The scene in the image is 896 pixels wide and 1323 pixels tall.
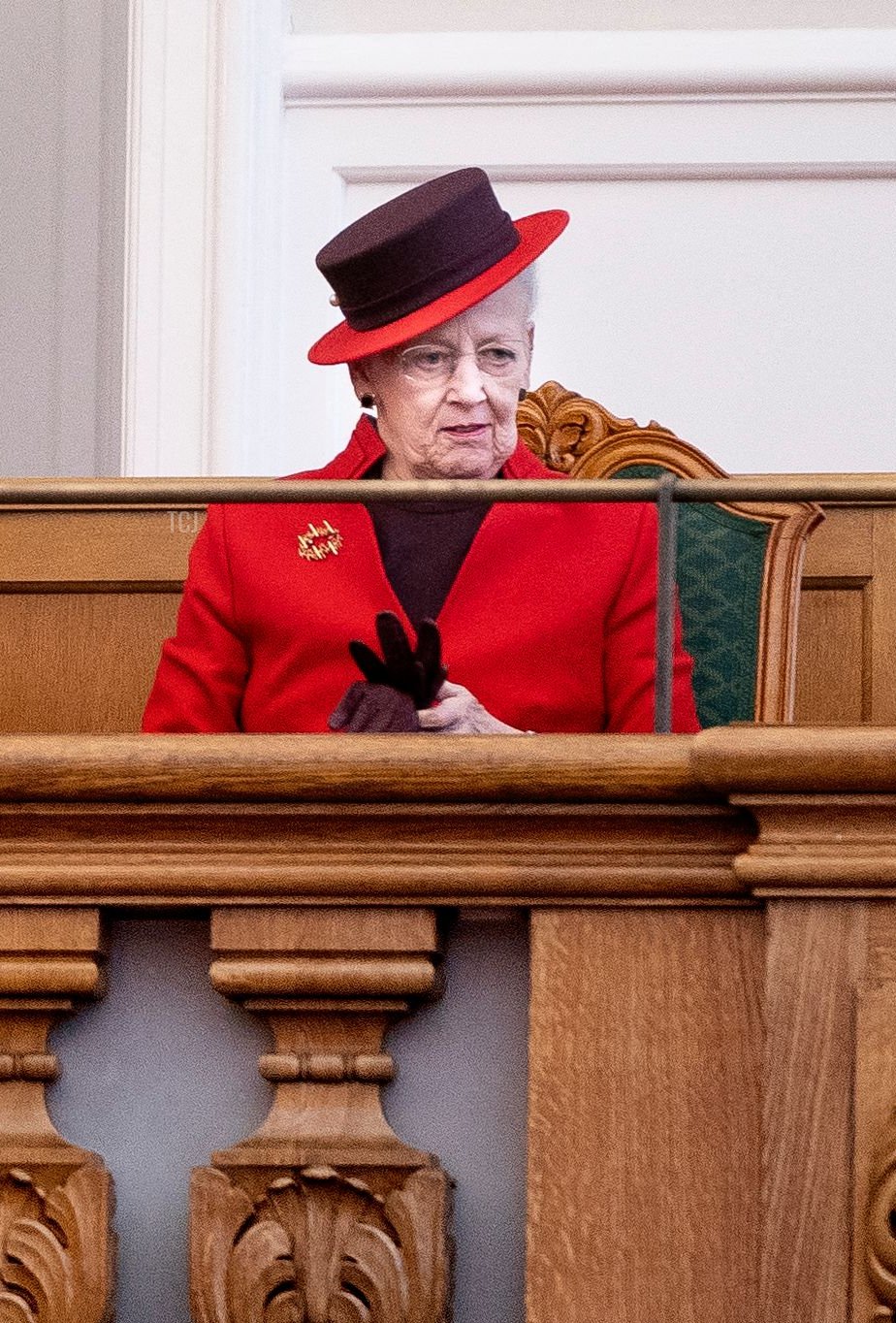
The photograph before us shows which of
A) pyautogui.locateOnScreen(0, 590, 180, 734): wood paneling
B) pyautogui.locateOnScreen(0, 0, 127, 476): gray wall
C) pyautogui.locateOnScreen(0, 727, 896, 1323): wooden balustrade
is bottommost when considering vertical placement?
pyautogui.locateOnScreen(0, 727, 896, 1323): wooden balustrade

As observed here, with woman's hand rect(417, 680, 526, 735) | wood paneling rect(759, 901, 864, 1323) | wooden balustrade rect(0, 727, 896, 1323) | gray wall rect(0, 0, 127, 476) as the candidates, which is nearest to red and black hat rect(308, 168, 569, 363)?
woman's hand rect(417, 680, 526, 735)

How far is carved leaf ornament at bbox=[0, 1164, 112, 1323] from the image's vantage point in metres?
1.30

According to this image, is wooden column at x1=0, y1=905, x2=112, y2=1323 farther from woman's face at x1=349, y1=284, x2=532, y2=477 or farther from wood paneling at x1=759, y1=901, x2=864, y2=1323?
woman's face at x1=349, y1=284, x2=532, y2=477

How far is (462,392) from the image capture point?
2.05 meters

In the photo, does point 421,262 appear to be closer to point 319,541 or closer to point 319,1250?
point 319,541

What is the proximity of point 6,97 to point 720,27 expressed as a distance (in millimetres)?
1268

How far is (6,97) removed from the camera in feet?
12.0

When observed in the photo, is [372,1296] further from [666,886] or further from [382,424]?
[382,424]

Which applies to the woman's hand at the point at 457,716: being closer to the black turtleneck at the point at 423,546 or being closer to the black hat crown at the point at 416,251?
the black turtleneck at the point at 423,546

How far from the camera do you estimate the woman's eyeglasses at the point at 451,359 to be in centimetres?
208

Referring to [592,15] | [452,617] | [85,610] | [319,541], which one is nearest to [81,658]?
[85,610]

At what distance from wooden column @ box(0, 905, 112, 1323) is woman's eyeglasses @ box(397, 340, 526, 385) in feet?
2.94

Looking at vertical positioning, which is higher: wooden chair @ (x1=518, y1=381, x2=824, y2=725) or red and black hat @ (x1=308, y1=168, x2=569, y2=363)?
red and black hat @ (x1=308, y1=168, x2=569, y2=363)

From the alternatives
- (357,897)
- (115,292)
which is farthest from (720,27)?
(357,897)
